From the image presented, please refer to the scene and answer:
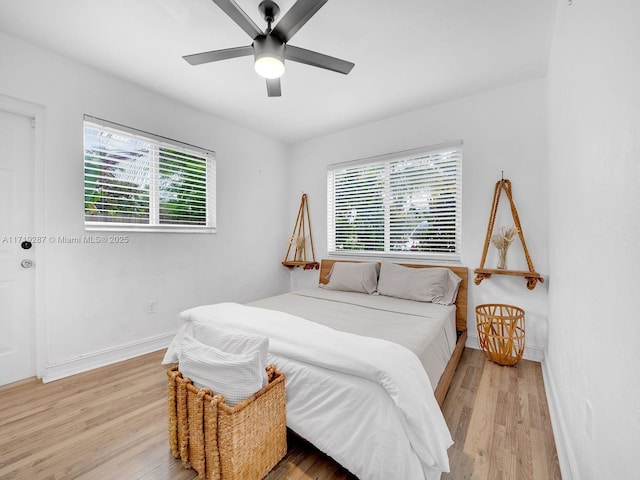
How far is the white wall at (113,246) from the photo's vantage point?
227 centimetres

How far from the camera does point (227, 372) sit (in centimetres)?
128

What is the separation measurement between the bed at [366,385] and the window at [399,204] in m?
1.36

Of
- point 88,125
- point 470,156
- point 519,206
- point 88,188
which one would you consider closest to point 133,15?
point 88,125

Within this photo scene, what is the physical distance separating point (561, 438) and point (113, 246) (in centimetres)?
355

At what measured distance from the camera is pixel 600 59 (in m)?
0.99

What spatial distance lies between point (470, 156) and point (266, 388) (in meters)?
Answer: 2.92

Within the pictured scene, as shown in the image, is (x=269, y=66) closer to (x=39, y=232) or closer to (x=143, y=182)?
(x=143, y=182)

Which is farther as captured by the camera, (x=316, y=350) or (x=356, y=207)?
(x=356, y=207)

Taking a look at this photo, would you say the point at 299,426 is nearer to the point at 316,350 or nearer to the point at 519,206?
the point at 316,350

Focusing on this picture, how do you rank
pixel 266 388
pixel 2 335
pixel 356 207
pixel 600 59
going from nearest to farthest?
1. pixel 600 59
2. pixel 266 388
3. pixel 2 335
4. pixel 356 207

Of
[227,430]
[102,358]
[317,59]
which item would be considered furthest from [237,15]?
[102,358]

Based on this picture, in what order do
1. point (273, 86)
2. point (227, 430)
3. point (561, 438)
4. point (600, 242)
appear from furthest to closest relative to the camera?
1. point (273, 86)
2. point (561, 438)
3. point (227, 430)
4. point (600, 242)

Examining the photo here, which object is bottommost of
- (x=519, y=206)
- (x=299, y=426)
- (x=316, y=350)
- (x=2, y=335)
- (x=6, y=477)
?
(x=6, y=477)

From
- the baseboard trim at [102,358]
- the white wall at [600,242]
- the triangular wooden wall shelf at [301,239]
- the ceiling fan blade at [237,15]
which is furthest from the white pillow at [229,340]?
the triangular wooden wall shelf at [301,239]
